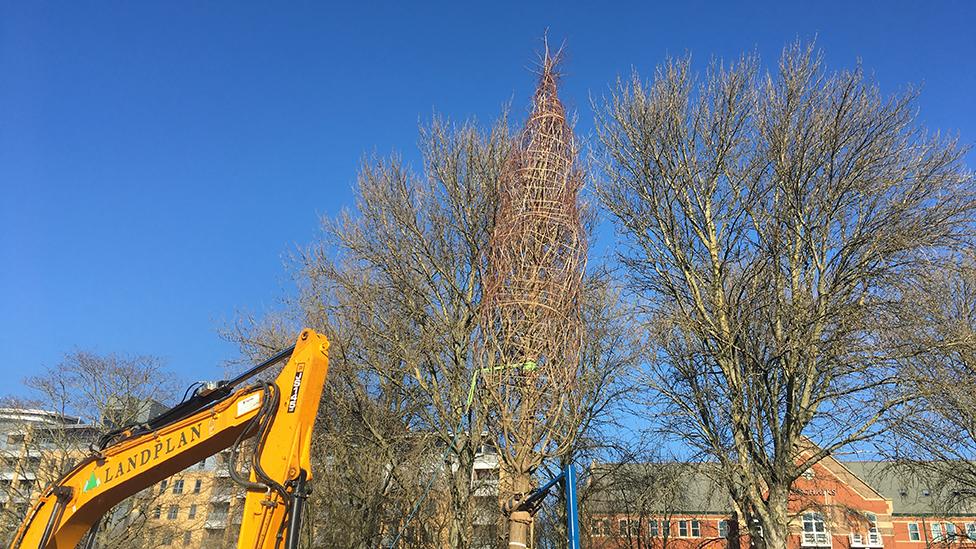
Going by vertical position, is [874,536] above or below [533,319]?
below

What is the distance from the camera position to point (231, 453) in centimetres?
719

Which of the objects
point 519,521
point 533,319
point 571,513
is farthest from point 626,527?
point 533,319

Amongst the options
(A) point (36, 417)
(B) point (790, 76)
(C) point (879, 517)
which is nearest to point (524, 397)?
(B) point (790, 76)

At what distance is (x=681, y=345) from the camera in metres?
16.1

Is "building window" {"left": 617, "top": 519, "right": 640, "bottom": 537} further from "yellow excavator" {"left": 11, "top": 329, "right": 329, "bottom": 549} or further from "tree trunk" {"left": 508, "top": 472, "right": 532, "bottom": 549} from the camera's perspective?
"yellow excavator" {"left": 11, "top": 329, "right": 329, "bottom": 549}

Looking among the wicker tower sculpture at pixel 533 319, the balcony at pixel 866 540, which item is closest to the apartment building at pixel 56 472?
the wicker tower sculpture at pixel 533 319

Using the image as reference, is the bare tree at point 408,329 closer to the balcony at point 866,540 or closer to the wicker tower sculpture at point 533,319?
the wicker tower sculpture at point 533,319

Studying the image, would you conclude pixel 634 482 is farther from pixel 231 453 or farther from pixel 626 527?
pixel 231 453

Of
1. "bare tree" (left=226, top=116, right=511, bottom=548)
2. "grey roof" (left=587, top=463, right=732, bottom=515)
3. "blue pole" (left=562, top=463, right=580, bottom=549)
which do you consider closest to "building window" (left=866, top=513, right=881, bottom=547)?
"grey roof" (left=587, top=463, right=732, bottom=515)

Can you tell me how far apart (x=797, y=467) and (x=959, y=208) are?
5.99m

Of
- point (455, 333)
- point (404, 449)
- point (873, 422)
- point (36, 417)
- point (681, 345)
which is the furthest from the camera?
point (36, 417)

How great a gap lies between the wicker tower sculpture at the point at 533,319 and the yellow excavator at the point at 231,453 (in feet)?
6.62

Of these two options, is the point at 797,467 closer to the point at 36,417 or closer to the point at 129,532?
the point at 129,532

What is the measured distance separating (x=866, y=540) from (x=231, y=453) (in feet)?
150
